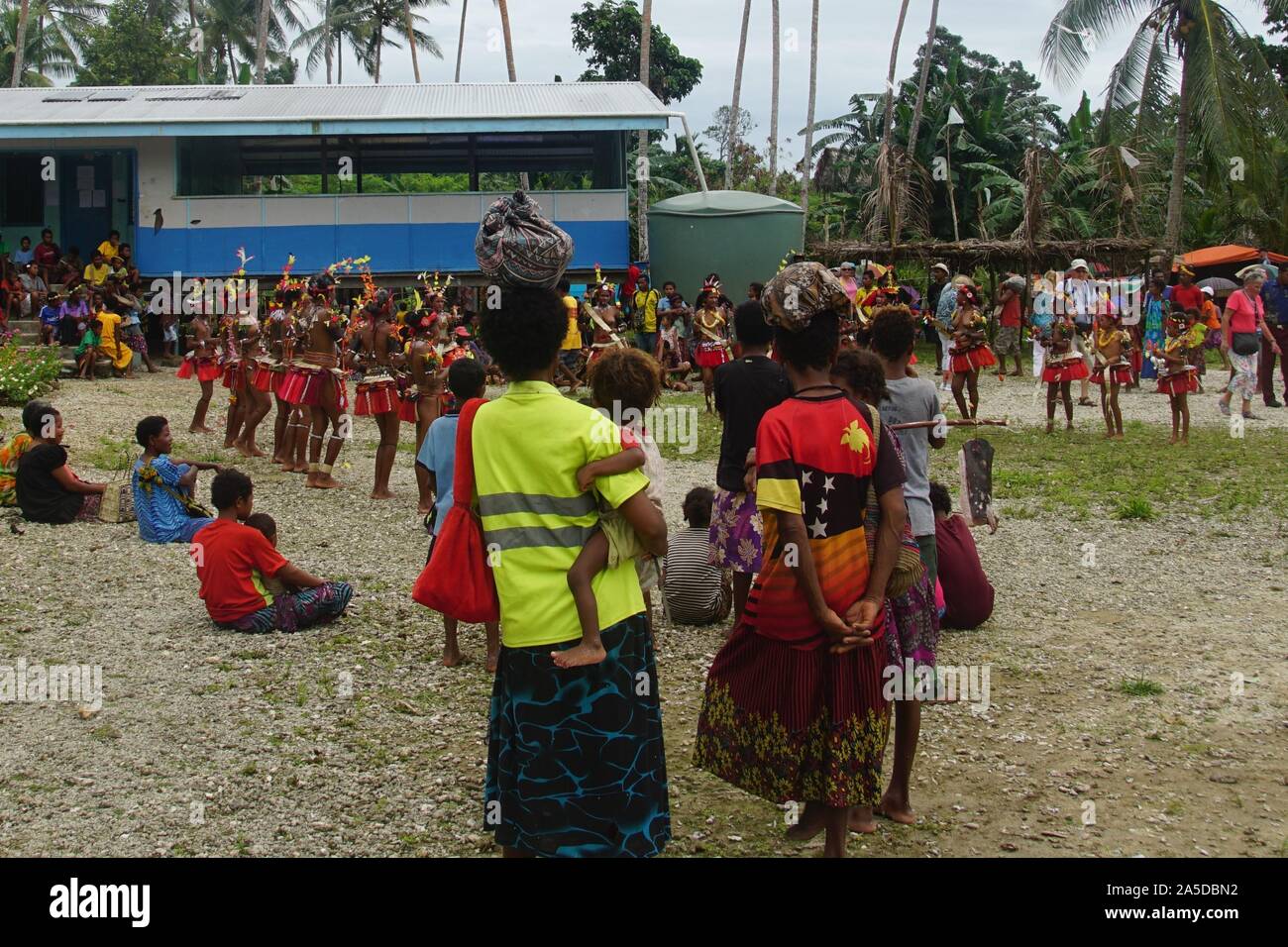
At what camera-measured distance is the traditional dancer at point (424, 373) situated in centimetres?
1109

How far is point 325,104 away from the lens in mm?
23484

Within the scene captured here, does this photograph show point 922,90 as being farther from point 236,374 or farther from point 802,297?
point 802,297

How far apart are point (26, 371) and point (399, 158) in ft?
33.9

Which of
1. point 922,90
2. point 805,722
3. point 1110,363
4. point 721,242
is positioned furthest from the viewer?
point 922,90

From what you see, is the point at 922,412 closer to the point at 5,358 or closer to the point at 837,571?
the point at 837,571

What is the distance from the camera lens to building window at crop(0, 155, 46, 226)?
23.4 m

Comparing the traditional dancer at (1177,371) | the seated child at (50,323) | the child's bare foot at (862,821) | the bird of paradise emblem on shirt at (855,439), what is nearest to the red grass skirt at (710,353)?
the traditional dancer at (1177,371)

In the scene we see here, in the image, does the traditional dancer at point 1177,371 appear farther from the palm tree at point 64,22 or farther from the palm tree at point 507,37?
the palm tree at point 64,22

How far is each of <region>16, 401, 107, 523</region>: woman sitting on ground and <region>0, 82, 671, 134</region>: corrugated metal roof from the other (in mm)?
13053

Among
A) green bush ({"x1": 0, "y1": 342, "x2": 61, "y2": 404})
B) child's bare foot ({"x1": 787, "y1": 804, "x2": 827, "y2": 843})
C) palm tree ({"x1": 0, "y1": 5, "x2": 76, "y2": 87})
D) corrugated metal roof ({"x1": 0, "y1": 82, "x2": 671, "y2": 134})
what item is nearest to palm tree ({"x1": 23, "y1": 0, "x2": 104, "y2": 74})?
palm tree ({"x1": 0, "y1": 5, "x2": 76, "y2": 87})

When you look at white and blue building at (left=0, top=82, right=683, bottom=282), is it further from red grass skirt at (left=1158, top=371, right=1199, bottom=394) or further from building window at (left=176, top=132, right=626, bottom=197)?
red grass skirt at (left=1158, top=371, right=1199, bottom=394)

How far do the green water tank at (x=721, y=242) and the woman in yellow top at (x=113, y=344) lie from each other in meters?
9.47

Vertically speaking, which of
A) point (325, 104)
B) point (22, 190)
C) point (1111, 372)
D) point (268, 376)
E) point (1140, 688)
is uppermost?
point (325, 104)

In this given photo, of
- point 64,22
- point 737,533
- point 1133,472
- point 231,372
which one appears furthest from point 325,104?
point 64,22
